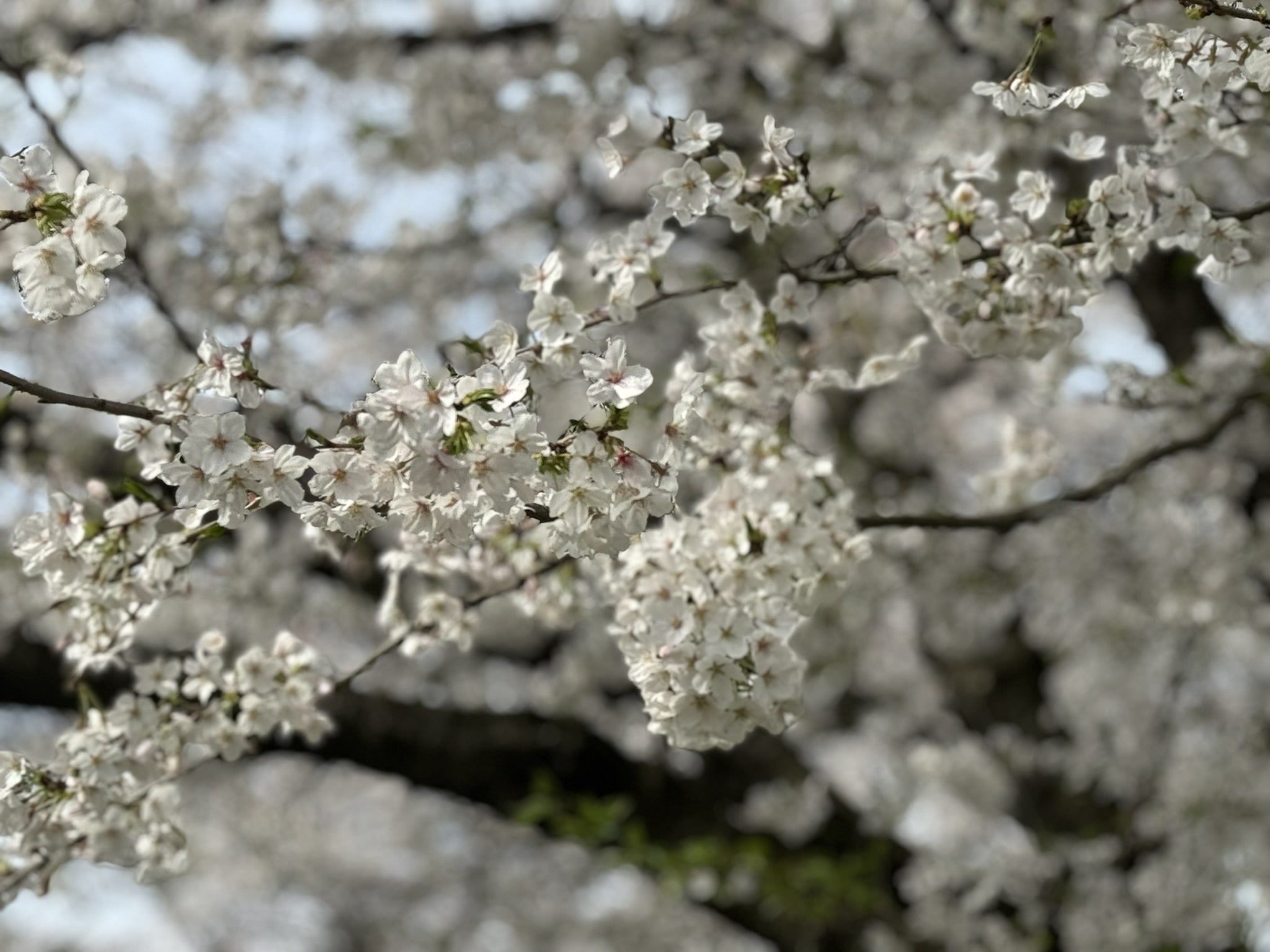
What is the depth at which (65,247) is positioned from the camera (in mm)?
1606

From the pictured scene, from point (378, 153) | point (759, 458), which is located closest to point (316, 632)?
point (378, 153)

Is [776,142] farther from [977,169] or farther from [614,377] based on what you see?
[614,377]

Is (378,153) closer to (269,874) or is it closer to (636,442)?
(636,442)

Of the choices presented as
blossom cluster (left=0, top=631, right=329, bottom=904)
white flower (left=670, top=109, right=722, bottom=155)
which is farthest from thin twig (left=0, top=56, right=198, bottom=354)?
white flower (left=670, top=109, right=722, bottom=155)

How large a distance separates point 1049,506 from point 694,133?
1.32 metres

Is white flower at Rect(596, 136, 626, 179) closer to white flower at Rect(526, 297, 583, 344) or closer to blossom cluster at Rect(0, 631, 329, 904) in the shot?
white flower at Rect(526, 297, 583, 344)

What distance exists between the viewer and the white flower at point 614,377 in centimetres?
158

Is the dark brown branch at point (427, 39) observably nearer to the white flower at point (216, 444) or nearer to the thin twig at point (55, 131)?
the thin twig at point (55, 131)

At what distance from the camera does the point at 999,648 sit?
6.34 m

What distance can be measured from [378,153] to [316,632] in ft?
8.01

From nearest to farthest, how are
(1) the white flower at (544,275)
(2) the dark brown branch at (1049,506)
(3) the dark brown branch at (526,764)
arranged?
(1) the white flower at (544,275), (2) the dark brown branch at (1049,506), (3) the dark brown branch at (526,764)

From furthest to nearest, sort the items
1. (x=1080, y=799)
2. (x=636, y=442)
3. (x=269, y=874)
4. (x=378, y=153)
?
(x=269, y=874) → (x=1080, y=799) → (x=378, y=153) → (x=636, y=442)

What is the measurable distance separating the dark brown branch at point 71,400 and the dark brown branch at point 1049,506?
135 centimetres

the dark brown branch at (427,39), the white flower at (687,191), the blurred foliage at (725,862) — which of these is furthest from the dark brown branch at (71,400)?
the dark brown branch at (427,39)
